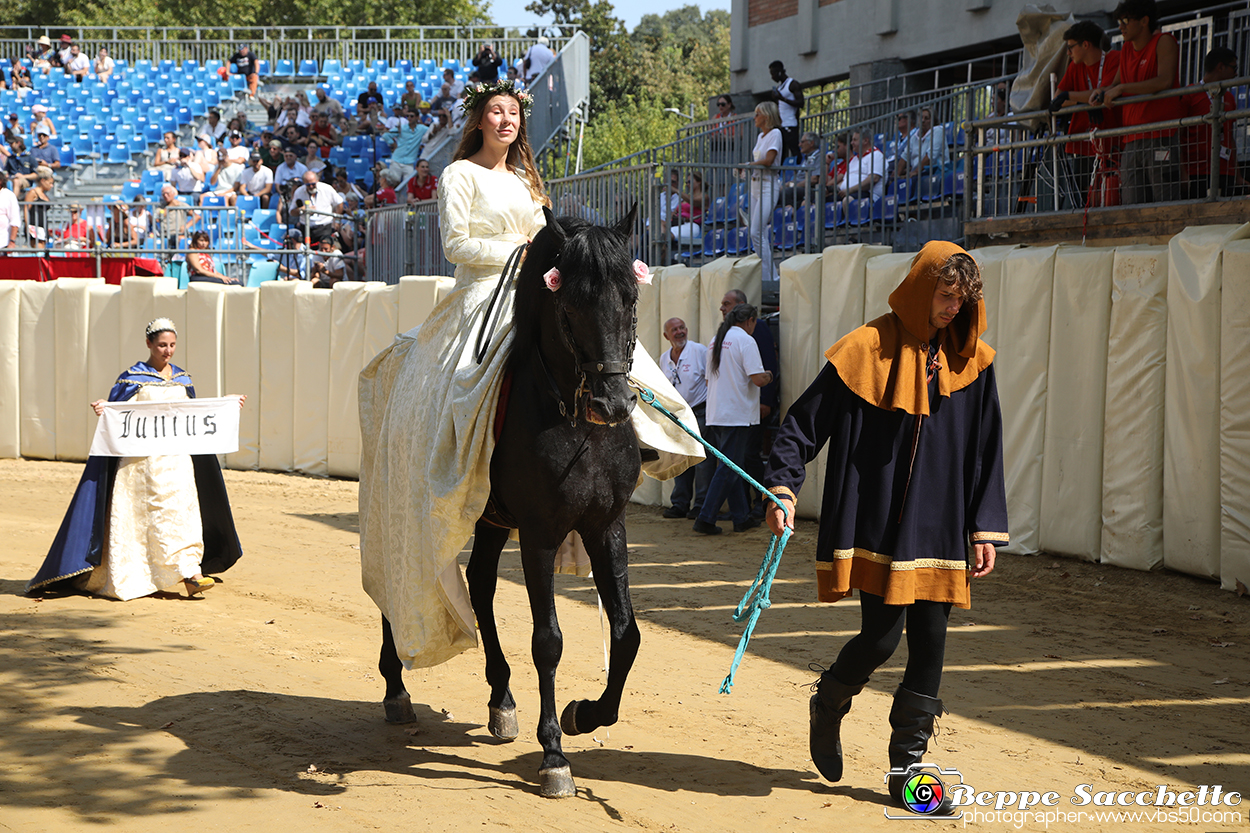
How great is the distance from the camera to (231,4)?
56531 millimetres

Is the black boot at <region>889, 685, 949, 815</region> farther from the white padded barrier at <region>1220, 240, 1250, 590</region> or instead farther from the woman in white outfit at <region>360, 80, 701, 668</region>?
the white padded barrier at <region>1220, 240, 1250, 590</region>

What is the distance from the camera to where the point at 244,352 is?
16.0 meters

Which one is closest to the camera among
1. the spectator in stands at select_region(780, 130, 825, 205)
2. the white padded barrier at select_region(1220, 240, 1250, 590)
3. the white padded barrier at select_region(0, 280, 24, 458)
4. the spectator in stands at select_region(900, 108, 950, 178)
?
the white padded barrier at select_region(1220, 240, 1250, 590)

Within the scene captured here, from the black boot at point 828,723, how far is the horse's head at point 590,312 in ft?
4.73

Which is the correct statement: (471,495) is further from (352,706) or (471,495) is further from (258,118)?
(258,118)

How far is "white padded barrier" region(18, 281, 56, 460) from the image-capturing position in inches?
656

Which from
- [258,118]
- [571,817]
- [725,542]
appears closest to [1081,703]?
[571,817]

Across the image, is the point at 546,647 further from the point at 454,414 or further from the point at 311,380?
the point at 311,380

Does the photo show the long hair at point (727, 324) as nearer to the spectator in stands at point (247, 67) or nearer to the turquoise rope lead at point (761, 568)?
the turquoise rope lead at point (761, 568)

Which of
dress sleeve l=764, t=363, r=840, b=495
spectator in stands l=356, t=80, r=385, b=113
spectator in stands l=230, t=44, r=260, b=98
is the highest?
spectator in stands l=230, t=44, r=260, b=98

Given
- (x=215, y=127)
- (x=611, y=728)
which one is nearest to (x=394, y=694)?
(x=611, y=728)

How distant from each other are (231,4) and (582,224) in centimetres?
5876

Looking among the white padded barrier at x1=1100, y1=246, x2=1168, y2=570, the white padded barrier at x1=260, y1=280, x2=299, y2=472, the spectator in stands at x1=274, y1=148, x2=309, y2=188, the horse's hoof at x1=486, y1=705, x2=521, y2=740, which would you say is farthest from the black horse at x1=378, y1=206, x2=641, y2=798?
the spectator in stands at x1=274, y1=148, x2=309, y2=188

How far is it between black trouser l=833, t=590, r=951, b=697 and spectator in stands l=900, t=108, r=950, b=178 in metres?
8.97
